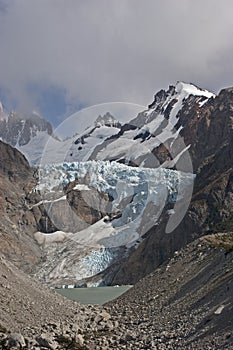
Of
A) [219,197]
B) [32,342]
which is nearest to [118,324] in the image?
[32,342]

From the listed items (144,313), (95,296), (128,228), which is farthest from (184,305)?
(128,228)

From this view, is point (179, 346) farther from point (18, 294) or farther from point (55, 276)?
point (55, 276)

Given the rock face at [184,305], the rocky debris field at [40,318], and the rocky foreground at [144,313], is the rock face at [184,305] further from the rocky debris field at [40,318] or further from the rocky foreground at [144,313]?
the rocky debris field at [40,318]

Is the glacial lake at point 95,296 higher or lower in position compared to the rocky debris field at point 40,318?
lower

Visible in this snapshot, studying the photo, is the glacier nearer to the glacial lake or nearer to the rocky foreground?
the glacial lake

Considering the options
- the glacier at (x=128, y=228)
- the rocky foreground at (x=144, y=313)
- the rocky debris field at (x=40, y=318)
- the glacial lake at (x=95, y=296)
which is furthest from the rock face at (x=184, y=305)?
the glacier at (x=128, y=228)

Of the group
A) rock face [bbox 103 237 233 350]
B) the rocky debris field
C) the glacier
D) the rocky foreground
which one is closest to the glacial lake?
rock face [bbox 103 237 233 350]

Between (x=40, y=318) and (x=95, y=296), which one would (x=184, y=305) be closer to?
(x=40, y=318)

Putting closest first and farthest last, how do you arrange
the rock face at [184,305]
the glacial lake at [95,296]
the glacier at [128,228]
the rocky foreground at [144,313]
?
1. the rock face at [184,305]
2. the rocky foreground at [144,313]
3. the glacial lake at [95,296]
4. the glacier at [128,228]
